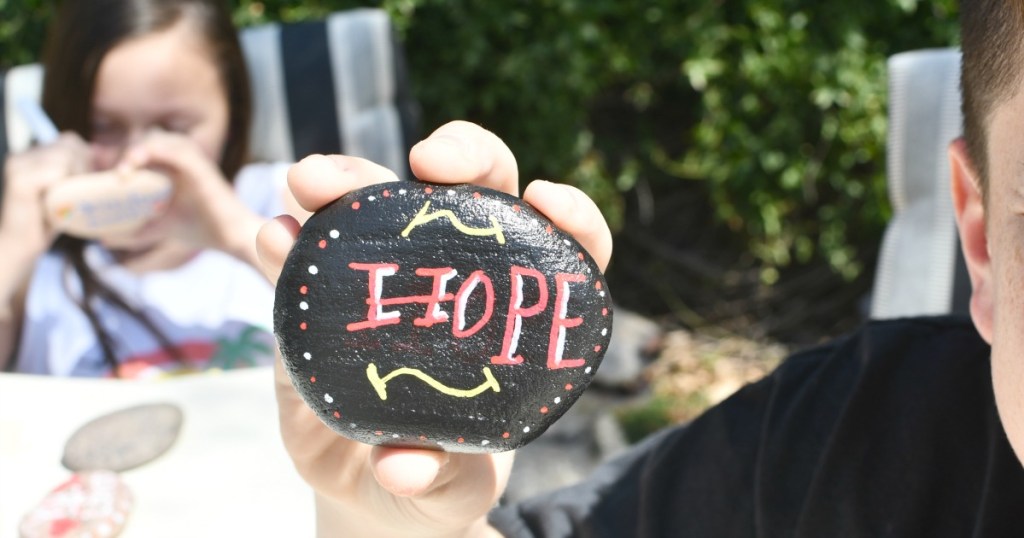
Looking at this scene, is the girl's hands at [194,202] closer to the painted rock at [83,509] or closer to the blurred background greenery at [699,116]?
the painted rock at [83,509]

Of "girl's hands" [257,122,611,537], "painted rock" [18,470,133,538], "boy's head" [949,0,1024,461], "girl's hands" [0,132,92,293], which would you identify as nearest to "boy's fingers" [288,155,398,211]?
"girl's hands" [257,122,611,537]

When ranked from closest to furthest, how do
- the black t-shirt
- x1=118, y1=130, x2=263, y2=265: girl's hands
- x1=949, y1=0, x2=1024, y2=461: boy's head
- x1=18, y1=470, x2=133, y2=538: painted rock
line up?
x1=949, y1=0, x2=1024, y2=461: boy's head → x1=18, y1=470, x2=133, y2=538: painted rock → the black t-shirt → x1=118, y1=130, x2=263, y2=265: girl's hands

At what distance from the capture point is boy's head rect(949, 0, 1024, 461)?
86 cm

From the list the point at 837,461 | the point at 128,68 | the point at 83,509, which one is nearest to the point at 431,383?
the point at 83,509

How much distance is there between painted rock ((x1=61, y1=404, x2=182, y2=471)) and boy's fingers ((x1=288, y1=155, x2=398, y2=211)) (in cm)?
54

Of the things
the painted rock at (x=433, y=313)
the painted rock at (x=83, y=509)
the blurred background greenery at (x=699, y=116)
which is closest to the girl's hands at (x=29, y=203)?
the painted rock at (x=83, y=509)

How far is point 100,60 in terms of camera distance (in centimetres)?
192

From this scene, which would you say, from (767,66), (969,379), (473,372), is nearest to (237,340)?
(473,372)

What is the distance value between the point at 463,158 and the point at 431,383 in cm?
17

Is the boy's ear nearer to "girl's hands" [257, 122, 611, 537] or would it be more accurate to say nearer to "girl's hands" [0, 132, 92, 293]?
"girl's hands" [257, 122, 611, 537]

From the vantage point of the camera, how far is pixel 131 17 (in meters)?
1.97

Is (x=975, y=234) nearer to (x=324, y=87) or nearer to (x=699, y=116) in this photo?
(x=324, y=87)

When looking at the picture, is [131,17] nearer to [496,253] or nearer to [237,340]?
[237,340]

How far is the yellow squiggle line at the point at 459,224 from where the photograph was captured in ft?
2.29
